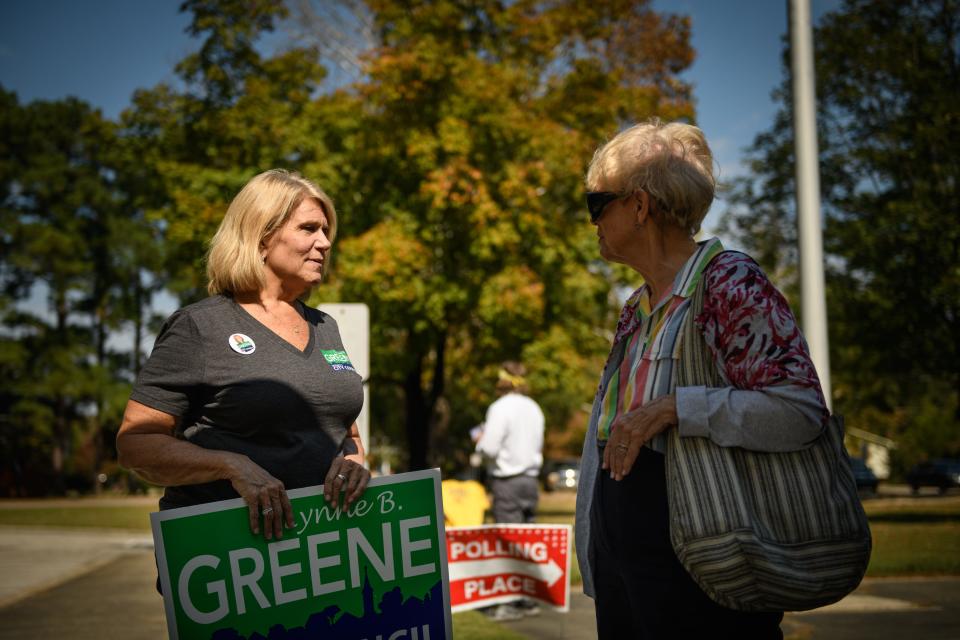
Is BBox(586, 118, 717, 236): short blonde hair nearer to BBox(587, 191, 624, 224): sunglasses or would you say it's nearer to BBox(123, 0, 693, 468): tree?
BBox(587, 191, 624, 224): sunglasses

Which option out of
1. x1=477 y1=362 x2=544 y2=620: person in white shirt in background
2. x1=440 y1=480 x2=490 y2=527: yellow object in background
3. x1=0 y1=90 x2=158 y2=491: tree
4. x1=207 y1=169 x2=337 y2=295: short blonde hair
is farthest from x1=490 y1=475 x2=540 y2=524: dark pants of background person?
x1=0 y1=90 x2=158 y2=491: tree

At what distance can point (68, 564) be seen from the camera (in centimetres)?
1225

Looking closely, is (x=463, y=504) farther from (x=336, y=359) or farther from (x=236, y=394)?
(x=236, y=394)

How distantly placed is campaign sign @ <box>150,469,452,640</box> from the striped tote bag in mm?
917

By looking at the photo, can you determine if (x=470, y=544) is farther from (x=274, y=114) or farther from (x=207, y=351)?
(x=274, y=114)

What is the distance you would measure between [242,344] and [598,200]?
3.46ft

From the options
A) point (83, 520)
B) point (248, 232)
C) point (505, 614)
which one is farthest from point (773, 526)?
point (83, 520)

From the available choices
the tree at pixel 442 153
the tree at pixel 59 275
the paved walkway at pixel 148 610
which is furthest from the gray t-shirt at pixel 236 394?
the tree at pixel 59 275

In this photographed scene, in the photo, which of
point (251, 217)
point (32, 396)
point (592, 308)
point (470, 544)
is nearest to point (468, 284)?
point (592, 308)

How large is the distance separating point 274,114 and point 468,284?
5.51 m

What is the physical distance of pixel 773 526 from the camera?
203cm

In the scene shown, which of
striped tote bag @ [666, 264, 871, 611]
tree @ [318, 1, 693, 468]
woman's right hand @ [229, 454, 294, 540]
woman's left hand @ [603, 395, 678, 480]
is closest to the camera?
striped tote bag @ [666, 264, 871, 611]

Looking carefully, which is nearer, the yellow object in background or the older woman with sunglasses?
the older woman with sunglasses

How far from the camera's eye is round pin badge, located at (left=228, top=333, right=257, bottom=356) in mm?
2580
